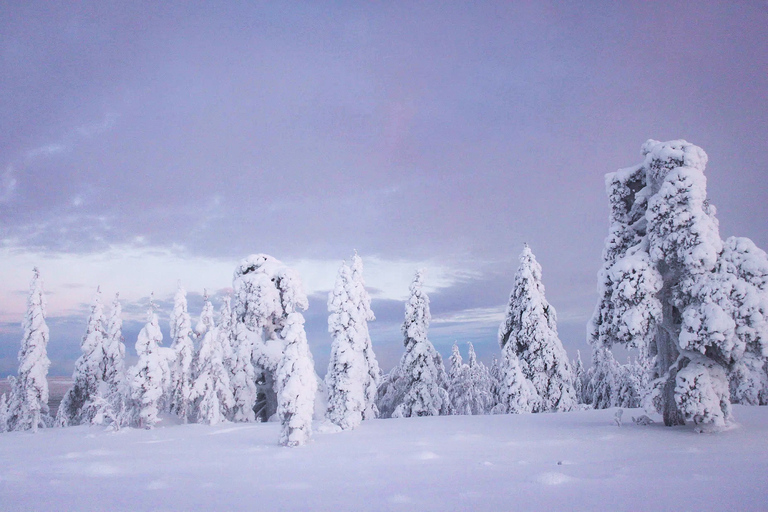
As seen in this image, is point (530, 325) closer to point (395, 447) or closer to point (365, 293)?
point (365, 293)

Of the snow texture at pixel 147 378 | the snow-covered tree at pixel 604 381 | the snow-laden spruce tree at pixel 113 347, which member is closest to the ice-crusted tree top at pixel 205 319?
the snow texture at pixel 147 378

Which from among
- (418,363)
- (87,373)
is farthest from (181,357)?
(418,363)

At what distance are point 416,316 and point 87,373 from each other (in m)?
28.7

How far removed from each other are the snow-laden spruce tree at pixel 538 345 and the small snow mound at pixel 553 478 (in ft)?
78.8

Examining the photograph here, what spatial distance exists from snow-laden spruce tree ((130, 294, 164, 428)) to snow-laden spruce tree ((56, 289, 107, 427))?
13.4m

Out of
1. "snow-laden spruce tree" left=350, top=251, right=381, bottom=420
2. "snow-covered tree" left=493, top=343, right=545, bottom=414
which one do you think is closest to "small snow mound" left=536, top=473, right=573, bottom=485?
"snow-laden spruce tree" left=350, top=251, right=381, bottom=420

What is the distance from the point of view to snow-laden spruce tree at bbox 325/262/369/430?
23531mm

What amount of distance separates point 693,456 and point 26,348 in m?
40.6

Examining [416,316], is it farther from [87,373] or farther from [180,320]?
[87,373]

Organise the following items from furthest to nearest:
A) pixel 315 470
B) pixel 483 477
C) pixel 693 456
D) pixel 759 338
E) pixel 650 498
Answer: pixel 759 338
pixel 315 470
pixel 693 456
pixel 483 477
pixel 650 498

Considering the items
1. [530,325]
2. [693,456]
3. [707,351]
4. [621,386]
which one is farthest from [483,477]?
[621,386]

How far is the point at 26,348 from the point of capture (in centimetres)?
3306

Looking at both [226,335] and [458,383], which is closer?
[226,335]

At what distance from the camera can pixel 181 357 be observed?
110ft
